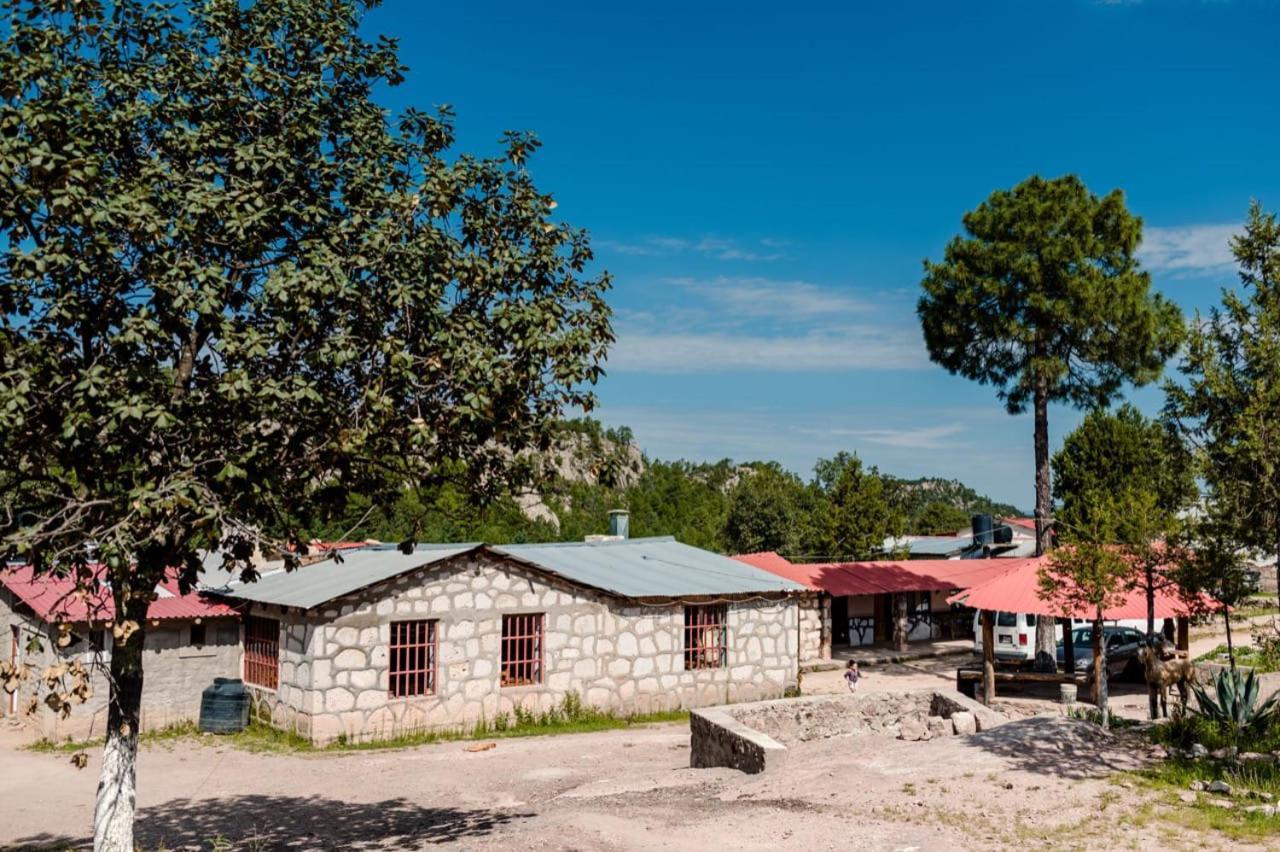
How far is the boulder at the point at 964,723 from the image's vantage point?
18.0m

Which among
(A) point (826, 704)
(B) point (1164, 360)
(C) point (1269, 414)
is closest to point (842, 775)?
(A) point (826, 704)

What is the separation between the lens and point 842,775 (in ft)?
47.2

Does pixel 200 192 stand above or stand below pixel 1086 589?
above

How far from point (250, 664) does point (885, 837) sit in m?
15.7

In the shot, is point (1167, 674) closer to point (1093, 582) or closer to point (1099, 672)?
point (1099, 672)

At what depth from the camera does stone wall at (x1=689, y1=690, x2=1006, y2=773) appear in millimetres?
16250

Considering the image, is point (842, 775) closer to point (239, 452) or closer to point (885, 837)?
point (885, 837)

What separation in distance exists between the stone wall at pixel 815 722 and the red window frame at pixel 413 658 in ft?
19.8

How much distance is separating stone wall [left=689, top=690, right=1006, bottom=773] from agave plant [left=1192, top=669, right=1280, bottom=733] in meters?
3.64

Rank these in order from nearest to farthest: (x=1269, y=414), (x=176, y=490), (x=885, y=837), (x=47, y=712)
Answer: (x=176, y=490)
(x=885, y=837)
(x=1269, y=414)
(x=47, y=712)

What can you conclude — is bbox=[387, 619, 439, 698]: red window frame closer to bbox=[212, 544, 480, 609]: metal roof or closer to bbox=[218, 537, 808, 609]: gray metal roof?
bbox=[212, 544, 480, 609]: metal roof

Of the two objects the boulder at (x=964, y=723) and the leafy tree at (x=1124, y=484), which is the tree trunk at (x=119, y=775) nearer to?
the boulder at (x=964, y=723)

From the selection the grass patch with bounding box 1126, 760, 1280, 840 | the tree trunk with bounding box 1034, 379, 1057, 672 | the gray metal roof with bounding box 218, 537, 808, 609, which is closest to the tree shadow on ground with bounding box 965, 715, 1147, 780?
the grass patch with bounding box 1126, 760, 1280, 840

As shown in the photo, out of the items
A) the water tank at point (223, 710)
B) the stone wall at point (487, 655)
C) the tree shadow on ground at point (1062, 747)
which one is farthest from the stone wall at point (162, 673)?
the tree shadow on ground at point (1062, 747)
